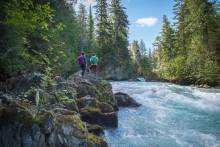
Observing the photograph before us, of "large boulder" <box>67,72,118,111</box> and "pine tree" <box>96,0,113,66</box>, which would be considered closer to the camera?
"large boulder" <box>67,72,118,111</box>

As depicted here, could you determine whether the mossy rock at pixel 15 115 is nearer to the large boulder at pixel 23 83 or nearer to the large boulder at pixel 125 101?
the large boulder at pixel 23 83

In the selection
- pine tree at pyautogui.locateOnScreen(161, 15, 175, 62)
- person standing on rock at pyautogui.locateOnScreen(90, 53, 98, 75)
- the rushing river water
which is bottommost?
the rushing river water

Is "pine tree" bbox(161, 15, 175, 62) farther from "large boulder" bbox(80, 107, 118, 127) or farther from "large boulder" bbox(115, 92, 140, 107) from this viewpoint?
"large boulder" bbox(80, 107, 118, 127)

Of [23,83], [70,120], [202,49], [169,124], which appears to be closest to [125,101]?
[169,124]

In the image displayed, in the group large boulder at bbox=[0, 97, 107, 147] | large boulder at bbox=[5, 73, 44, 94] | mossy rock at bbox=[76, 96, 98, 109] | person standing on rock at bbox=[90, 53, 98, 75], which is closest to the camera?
large boulder at bbox=[0, 97, 107, 147]

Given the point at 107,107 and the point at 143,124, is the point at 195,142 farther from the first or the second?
the point at 107,107

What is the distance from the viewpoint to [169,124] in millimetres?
12578

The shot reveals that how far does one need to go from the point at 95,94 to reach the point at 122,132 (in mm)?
4214

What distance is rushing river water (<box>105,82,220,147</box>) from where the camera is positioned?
9961mm

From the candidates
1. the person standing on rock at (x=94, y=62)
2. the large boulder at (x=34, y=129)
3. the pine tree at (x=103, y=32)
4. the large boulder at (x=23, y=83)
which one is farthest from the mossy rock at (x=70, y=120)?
the pine tree at (x=103, y=32)

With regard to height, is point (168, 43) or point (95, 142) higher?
point (168, 43)

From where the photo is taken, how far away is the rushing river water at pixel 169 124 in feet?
32.7

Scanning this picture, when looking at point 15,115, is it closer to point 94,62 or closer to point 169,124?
point 169,124

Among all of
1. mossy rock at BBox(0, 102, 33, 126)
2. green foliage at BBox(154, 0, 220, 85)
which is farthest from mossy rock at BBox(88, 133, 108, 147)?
green foliage at BBox(154, 0, 220, 85)
